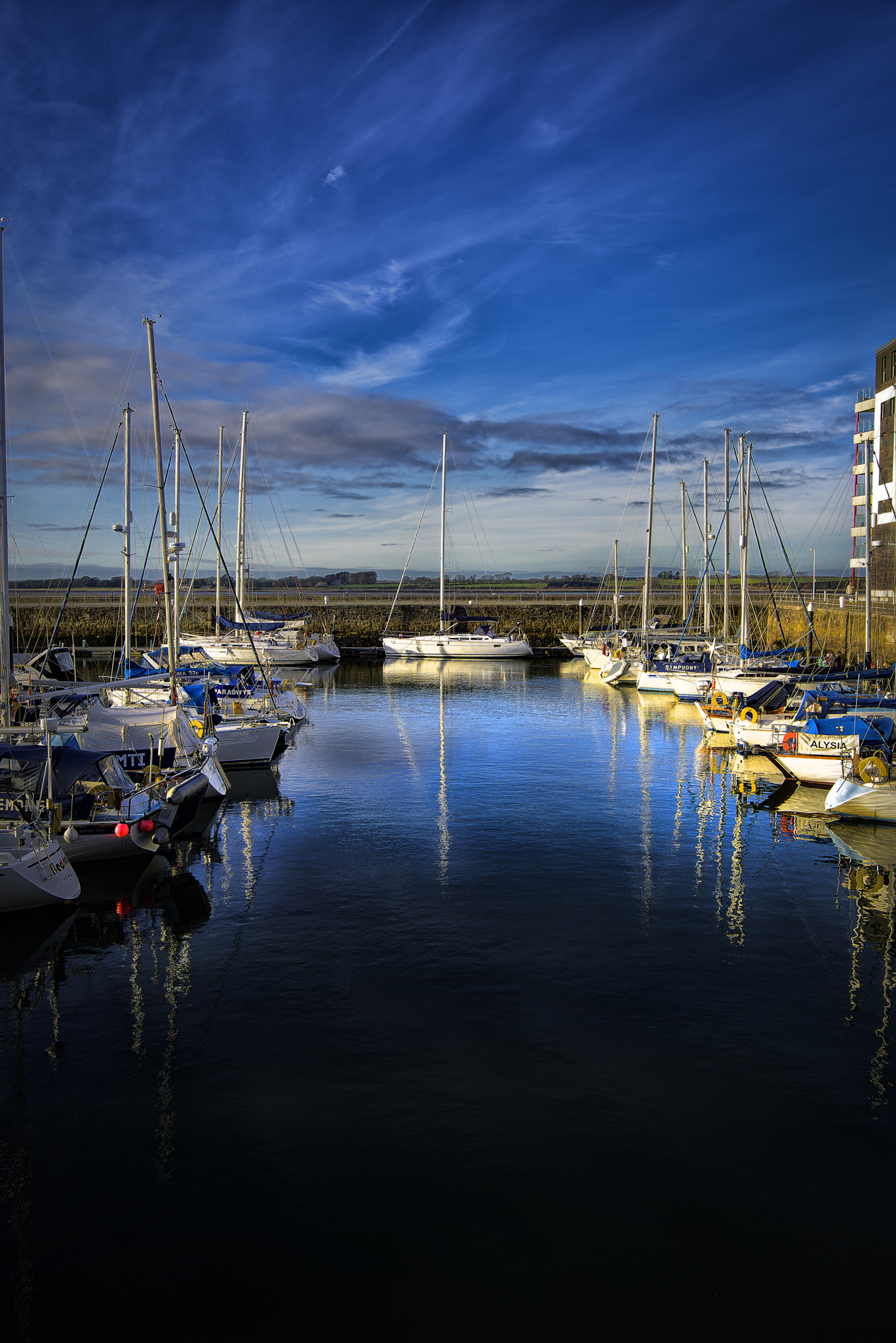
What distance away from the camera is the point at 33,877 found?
16672mm

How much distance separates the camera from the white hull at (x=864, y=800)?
23734mm

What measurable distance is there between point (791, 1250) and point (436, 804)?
1900 cm

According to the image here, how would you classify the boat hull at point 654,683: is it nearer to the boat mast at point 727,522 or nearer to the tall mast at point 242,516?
the boat mast at point 727,522

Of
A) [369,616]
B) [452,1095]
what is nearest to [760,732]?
[452,1095]

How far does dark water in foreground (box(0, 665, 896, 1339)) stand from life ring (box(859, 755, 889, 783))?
10.5ft

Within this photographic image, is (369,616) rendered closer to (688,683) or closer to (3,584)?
(688,683)

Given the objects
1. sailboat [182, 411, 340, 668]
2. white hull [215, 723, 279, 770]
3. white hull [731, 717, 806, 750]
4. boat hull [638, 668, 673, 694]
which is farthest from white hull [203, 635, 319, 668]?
white hull [731, 717, 806, 750]

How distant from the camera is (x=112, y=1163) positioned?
982 centimetres

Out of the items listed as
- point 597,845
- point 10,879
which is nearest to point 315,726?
point 597,845

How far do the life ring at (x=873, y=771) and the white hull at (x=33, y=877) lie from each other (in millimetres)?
20824

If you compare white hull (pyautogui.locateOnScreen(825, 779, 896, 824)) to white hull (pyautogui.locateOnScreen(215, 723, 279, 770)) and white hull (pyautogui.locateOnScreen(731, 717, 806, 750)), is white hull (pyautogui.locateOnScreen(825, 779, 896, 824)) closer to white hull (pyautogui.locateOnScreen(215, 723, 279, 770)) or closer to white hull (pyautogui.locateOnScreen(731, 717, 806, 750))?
white hull (pyautogui.locateOnScreen(731, 717, 806, 750))

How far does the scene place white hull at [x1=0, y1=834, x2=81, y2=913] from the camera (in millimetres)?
16516

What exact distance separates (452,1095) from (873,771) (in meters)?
17.9

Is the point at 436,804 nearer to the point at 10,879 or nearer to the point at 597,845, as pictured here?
the point at 597,845
